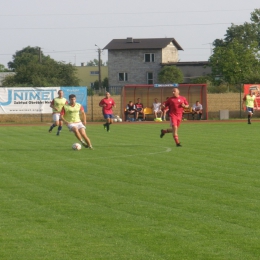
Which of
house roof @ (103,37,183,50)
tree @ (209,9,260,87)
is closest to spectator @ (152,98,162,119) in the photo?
tree @ (209,9,260,87)

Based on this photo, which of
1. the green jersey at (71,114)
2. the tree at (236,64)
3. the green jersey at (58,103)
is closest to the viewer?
the green jersey at (71,114)

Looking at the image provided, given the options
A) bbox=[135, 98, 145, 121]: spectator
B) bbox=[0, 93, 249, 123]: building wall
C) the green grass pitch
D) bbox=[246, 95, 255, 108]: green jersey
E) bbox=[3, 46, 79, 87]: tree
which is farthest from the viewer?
bbox=[3, 46, 79, 87]: tree

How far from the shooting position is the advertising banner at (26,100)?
148 feet

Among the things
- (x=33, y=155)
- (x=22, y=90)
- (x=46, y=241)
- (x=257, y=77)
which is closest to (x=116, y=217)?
(x=46, y=241)

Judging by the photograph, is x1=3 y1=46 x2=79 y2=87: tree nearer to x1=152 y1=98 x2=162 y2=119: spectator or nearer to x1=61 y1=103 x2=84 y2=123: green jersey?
x1=152 y1=98 x2=162 y2=119: spectator

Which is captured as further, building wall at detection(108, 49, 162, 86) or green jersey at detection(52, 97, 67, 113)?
building wall at detection(108, 49, 162, 86)

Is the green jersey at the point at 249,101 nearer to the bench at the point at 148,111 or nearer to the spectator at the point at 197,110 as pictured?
the spectator at the point at 197,110

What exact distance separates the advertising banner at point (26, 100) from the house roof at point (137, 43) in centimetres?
4829

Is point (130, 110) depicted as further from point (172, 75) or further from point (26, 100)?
point (172, 75)

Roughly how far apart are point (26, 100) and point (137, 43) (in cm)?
5046

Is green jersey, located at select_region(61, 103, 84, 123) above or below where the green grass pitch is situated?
above

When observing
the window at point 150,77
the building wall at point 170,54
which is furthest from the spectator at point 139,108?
the building wall at point 170,54

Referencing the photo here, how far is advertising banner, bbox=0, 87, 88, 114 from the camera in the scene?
45219 mm

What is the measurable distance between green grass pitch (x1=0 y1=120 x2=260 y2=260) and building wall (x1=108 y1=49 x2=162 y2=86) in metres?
73.5
